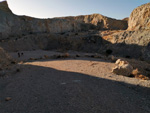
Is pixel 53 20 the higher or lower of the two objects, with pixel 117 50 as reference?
higher

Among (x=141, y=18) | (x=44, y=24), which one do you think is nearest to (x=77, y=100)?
(x=141, y=18)

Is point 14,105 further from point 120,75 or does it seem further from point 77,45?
point 77,45

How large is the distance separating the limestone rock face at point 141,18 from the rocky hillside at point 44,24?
50.7 ft

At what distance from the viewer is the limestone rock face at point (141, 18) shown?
22816 millimetres

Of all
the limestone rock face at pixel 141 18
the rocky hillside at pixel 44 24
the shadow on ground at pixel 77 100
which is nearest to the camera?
the shadow on ground at pixel 77 100

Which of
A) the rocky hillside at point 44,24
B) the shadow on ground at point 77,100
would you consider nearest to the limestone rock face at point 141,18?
the rocky hillside at point 44,24

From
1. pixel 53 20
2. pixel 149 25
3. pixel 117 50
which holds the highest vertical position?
pixel 53 20

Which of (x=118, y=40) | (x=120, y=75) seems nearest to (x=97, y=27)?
(x=118, y=40)

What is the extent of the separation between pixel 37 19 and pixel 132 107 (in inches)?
1609

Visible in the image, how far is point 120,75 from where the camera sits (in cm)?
715

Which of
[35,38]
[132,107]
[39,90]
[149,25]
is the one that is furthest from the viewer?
[35,38]

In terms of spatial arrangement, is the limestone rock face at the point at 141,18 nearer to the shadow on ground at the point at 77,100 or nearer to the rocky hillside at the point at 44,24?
the rocky hillside at the point at 44,24

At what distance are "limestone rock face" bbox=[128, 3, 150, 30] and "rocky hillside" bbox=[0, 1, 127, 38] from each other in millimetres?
15454

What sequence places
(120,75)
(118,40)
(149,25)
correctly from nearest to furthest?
(120,75)
(149,25)
(118,40)
